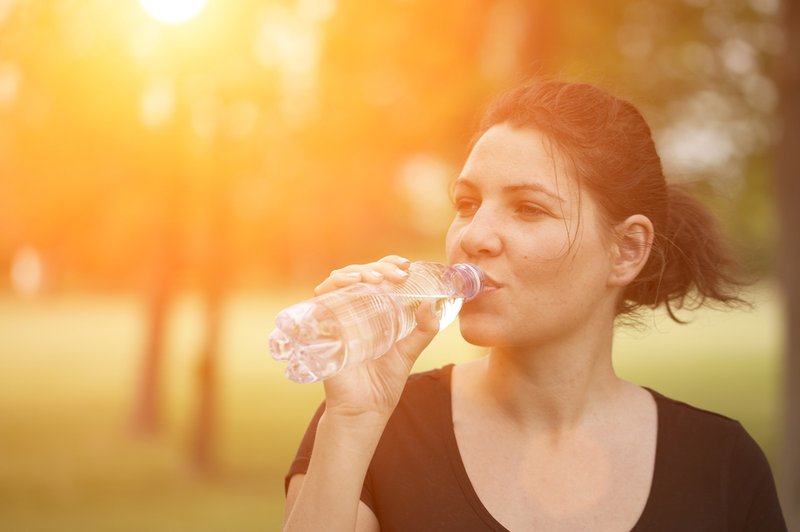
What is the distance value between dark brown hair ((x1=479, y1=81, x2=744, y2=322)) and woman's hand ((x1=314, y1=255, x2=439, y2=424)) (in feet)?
1.79

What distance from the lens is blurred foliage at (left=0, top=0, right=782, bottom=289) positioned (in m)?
7.29

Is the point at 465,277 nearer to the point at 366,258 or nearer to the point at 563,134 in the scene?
the point at 563,134

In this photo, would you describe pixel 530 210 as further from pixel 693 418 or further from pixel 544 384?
pixel 693 418

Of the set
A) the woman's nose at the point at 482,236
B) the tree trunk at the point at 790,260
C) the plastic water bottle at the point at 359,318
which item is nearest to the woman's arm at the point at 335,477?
the plastic water bottle at the point at 359,318

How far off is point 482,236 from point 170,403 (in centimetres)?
1180

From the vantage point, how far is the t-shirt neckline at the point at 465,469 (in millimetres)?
2174

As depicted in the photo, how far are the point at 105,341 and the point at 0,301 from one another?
5282 millimetres

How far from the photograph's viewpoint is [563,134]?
7.57 feet

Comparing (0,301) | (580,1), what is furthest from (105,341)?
(580,1)

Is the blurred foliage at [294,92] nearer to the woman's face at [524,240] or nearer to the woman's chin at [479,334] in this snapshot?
the woman's face at [524,240]

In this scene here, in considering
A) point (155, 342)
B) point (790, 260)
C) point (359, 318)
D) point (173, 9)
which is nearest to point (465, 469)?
point (359, 318)

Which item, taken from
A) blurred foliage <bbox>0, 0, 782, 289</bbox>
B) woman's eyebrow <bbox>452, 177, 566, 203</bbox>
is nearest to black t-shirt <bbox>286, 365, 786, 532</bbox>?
woman's eyebrow <bbox>452, 177, 566, 203</bbox>

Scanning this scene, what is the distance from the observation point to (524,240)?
2.20m

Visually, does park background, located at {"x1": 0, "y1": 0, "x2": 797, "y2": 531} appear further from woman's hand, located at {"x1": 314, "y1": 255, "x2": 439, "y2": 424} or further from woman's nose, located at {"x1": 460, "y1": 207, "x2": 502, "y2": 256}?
woman's hand, located at {"x1": 314, "y1": 255, "x2": 439, "y2": 424}
